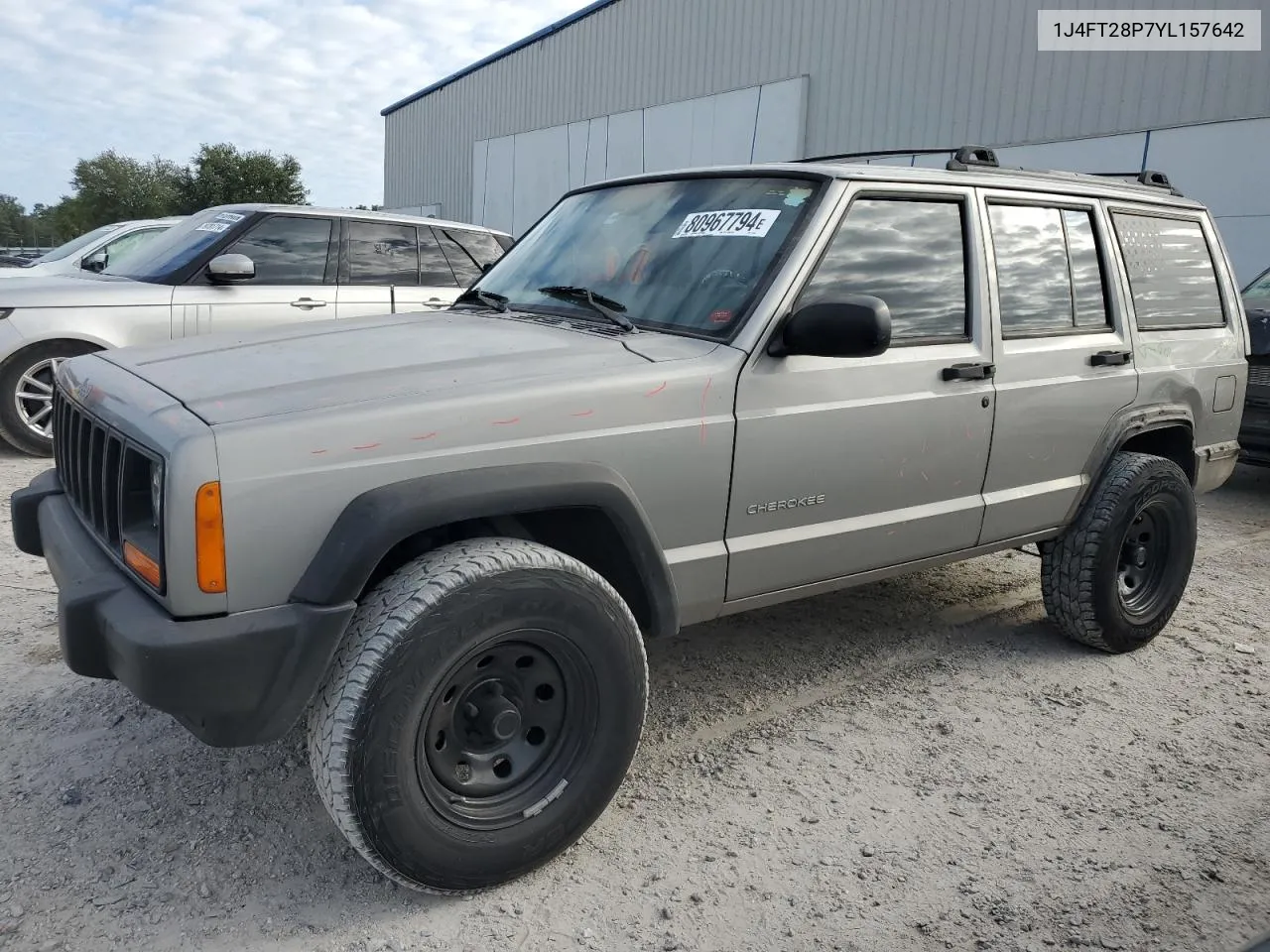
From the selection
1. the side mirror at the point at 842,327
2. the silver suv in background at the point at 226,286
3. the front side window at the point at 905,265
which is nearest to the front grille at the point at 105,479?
the side mirror at the point at 842,327

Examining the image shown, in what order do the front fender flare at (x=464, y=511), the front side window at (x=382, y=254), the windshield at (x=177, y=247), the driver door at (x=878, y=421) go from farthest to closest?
the front side window at (x=382, y=254) → the windshield at (x=177, y=247) → the driver door at (x=878, y=421) → the front fender flare at (x=464, y=511)

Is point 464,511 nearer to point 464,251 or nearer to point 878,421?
point 878,421

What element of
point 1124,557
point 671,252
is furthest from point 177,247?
point 1124,557

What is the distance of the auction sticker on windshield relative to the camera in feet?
10.0

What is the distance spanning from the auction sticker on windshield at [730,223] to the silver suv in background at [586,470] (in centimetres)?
1

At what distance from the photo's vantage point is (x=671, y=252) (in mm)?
3150

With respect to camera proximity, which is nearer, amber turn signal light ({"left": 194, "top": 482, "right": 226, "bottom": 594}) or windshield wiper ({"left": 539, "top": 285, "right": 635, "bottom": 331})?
amber turn signal light ({"left": 194, "top": 482, "right": 226, "bottom": 594})

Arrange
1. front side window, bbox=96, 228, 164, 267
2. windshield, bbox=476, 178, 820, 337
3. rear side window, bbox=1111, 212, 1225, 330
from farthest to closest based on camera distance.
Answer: front side window, bbox=96, 228, 164, 267
rear side window, bbox=1111, 212, 1225, 330
windshield, bbox=476, 178, 820, 337

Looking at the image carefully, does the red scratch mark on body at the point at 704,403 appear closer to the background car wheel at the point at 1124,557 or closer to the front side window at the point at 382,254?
the background car wheel at the point at 1124,557

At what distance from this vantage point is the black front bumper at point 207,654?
79.2 inches

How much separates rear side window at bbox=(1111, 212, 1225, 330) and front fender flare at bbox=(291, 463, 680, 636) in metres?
2.64

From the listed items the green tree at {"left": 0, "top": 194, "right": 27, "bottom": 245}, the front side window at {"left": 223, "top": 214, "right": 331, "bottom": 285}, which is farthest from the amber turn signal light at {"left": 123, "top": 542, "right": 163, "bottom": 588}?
the green tree at {"left": 0, "top": 194, "right": 27, "bottom": 245}

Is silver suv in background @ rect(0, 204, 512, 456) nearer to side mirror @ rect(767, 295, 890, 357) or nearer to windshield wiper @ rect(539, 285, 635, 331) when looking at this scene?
windshield wiper @ rect(539, 285, 635, 331)

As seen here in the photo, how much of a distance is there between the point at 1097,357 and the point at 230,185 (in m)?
42.6
